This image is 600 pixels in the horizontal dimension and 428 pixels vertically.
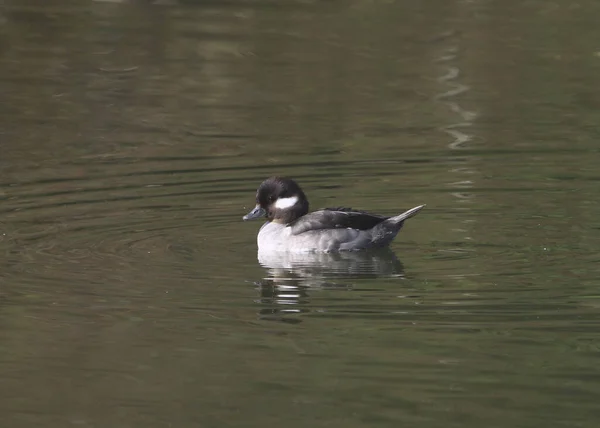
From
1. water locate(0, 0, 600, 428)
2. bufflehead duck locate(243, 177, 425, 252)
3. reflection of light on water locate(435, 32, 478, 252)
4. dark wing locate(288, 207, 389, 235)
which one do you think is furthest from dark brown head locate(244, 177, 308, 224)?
reflection of light on water locate(435, 32, 478, 252)

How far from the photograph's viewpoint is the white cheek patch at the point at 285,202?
45.1 feet

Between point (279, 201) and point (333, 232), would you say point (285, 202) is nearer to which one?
point (279, 201)

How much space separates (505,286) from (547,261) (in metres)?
0.88

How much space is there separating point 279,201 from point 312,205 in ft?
4.75

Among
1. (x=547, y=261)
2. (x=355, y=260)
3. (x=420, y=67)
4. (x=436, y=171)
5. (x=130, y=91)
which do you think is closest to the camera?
(x=547, y=261)

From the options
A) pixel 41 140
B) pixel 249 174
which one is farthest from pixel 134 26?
pixel 249 174

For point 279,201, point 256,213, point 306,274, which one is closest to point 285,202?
point 279,201

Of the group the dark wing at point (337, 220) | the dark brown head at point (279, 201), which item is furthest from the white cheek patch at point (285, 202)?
the dark wing at point (337, 220)

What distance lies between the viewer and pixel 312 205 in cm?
1517

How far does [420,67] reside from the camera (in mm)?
23453

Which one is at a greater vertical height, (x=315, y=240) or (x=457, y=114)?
(x=315, y=240)

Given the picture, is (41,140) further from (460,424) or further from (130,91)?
(460,424)

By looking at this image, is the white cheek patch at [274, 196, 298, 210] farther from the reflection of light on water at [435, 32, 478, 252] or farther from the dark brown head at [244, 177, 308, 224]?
the reflection of light on water at [435, 32, 478, 252]

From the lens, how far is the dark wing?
1320 centimetres
